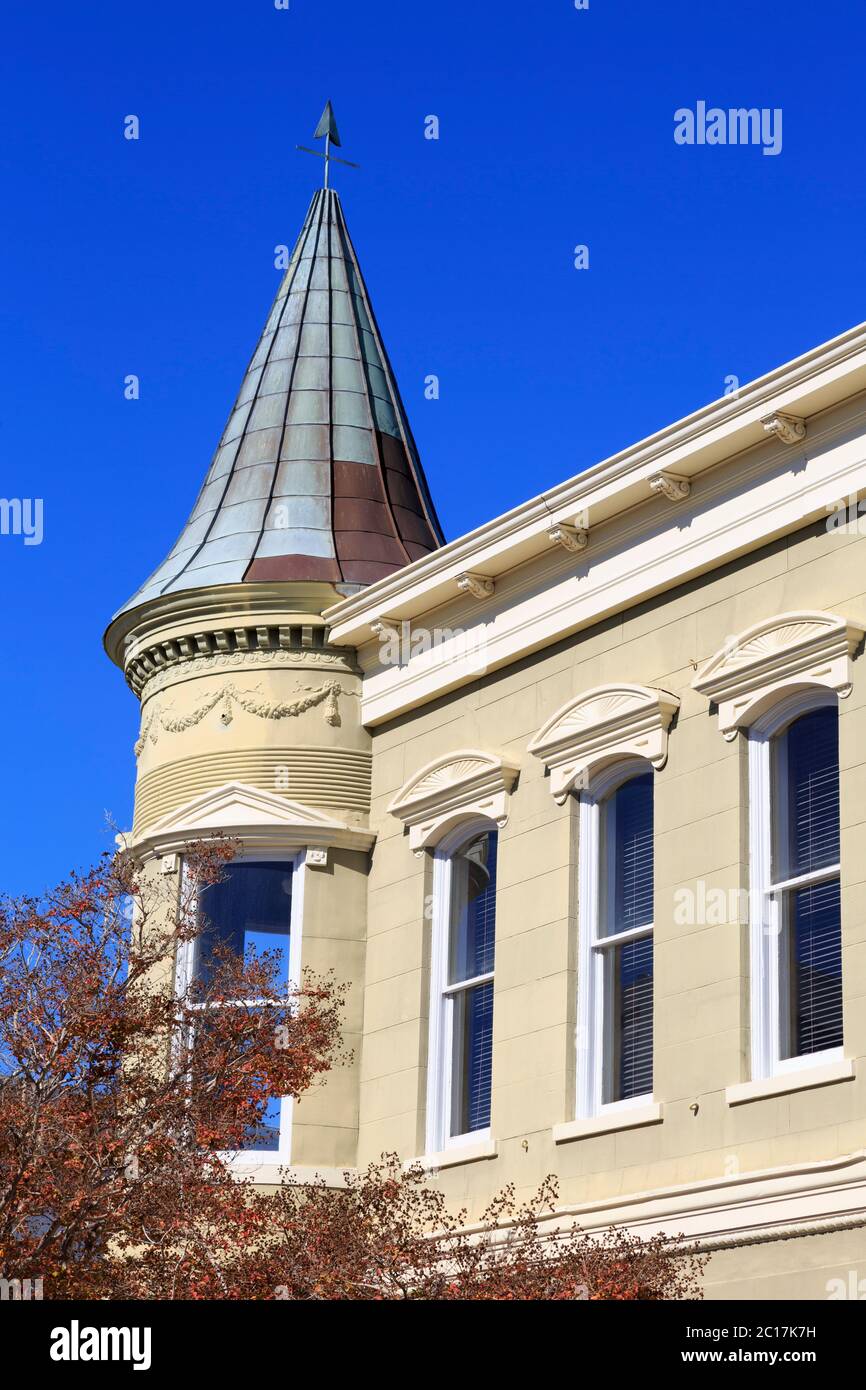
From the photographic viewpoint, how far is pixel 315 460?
22734 millimetres

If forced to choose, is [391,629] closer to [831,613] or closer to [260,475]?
[260,475]

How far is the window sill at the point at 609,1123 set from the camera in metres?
16.5

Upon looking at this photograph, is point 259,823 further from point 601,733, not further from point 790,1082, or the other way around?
point 790,1082

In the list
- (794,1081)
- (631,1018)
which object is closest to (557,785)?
(631,1018)

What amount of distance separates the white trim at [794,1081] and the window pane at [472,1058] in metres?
3.53

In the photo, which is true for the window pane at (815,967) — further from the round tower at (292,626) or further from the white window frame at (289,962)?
the round tower at (292,626)

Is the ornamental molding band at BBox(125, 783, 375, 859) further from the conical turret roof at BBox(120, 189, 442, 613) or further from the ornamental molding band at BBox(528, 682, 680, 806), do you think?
the ornamental molding band at BBox(528, 682, 680, 806)

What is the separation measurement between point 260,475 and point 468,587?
4.05m

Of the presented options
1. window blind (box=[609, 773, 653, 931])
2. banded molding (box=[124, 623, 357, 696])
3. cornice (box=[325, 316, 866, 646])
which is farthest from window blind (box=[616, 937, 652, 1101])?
banded molding (box=[124, 623, 357, 696])

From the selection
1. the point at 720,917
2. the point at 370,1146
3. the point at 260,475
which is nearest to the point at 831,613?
the point at 720,917

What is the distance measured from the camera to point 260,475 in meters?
22.8

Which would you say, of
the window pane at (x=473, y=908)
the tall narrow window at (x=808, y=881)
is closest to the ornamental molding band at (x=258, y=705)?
the window pane at (x=473, y=908)
